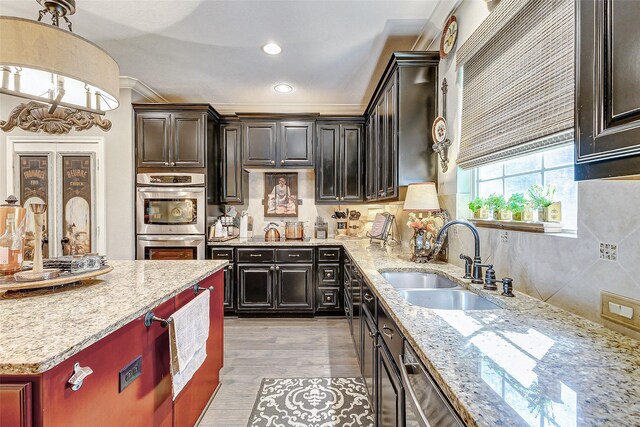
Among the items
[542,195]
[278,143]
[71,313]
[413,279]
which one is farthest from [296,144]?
[71,313]

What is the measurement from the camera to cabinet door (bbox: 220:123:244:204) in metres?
3.83

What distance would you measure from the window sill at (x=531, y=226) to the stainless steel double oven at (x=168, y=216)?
2.96 meters

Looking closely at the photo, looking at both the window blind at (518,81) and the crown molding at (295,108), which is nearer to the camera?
the window blind at (518,81)

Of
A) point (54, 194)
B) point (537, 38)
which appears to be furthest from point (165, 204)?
point (537, 38)

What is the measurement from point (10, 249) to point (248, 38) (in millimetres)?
2193

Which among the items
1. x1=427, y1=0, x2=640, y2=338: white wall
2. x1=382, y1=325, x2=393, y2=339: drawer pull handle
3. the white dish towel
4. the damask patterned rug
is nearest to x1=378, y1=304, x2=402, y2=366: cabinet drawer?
x1=382, y1=325, x2=393, y2=339: drawer pull handle

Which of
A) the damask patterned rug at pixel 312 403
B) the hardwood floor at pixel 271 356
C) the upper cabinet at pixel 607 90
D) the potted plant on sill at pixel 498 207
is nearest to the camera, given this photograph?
the upper cabinet at pixel 607 90

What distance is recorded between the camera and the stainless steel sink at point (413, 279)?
189 centimetres

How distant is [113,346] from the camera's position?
3.34 ft

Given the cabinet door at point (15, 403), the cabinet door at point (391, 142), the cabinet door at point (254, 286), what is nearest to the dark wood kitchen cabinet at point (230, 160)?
the cabinet door at point (254, 286)

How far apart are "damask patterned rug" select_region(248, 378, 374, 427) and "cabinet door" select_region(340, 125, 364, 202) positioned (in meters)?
2.27

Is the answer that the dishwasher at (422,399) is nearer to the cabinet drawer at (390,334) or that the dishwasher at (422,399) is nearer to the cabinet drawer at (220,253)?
the cabinet drawer at (390,334)

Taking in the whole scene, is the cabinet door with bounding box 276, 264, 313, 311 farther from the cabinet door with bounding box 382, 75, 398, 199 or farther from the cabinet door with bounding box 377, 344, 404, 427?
the cabinet door with bounding box 377, 344, 404, 427

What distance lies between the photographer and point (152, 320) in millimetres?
1228
